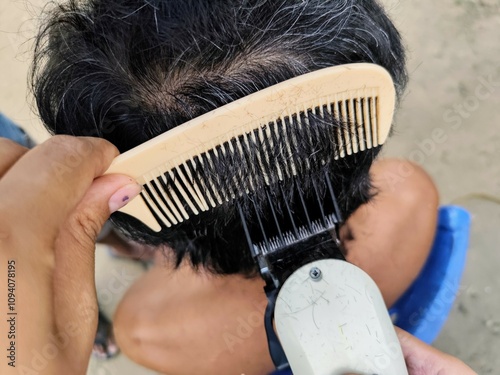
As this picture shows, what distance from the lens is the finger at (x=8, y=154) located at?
501 millimetres

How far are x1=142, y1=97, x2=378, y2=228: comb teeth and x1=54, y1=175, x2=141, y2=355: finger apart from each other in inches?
1.7

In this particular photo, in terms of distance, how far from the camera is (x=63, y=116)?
646 millimetres

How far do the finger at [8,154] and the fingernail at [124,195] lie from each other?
4.2 inches

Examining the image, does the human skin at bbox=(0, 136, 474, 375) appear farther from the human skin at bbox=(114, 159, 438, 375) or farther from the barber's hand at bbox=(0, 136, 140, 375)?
the human skin at bbox=(114, 159, 438, 375)

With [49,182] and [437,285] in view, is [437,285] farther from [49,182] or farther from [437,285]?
[49,182]

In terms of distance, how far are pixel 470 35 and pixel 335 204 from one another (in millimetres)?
1215

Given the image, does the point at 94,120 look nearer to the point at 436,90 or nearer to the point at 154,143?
the point at 154,143

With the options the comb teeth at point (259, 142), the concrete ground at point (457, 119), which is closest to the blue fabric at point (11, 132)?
the concrete ground at point (457, 119)

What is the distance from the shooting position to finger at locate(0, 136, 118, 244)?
1.48 ft

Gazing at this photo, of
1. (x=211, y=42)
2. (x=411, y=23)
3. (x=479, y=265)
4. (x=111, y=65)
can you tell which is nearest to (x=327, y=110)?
(x=211, y=42)

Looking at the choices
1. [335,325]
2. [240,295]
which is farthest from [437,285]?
[335,325]

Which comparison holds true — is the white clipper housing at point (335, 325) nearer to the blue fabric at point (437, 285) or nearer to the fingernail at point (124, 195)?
the fingernail at point (124, 195)

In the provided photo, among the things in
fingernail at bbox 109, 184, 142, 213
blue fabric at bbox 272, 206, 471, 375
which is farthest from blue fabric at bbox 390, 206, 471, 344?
fingernail at bbox 109, 184, 142, 213

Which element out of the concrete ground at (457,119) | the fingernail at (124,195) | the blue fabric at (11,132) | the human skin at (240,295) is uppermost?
the fingernail at (124,195)
